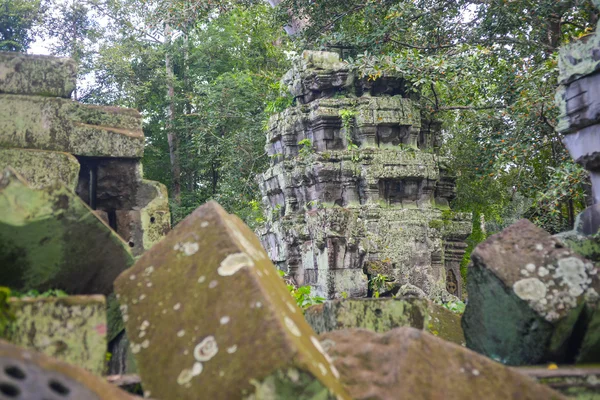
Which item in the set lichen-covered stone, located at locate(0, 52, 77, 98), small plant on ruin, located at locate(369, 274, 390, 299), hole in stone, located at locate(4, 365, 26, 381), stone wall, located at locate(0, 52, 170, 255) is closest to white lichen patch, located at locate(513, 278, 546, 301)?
hole in stone, located at locate(4, 365, 26, 381)

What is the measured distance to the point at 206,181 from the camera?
24078mm

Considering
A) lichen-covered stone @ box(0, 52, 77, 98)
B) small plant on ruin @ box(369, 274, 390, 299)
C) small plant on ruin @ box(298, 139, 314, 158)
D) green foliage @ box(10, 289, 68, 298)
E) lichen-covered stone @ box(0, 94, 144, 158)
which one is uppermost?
small plant on ruin @ box(298, 139, 314, 158)

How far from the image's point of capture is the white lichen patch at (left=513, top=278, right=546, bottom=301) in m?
2.46

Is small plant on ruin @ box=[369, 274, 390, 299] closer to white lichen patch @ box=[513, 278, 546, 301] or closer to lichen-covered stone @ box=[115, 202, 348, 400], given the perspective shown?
white lichen patch @ box=[513, 278, 546, 301]

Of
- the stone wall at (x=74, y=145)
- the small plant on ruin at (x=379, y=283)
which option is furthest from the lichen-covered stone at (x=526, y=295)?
the small plant on ruin at (x=379, y=283)

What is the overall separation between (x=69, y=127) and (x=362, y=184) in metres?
7.61

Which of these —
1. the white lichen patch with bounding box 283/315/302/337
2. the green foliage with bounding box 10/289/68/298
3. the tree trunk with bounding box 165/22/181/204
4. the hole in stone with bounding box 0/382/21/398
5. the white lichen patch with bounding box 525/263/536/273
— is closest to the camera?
the hole in stone with bounding box 0/382/21/398

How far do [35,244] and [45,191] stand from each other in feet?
0.64

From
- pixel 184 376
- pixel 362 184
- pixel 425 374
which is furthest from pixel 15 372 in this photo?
pixel 362 184

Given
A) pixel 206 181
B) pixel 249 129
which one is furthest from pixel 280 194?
pixel 206 181

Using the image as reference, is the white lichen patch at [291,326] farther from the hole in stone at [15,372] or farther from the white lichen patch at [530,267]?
the white lichen patch at [530,267]

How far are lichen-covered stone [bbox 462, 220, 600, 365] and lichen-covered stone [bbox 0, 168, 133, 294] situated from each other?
1.50 m

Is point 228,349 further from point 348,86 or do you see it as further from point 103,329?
point 348,86

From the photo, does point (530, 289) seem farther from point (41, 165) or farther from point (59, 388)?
point (41, 165)
